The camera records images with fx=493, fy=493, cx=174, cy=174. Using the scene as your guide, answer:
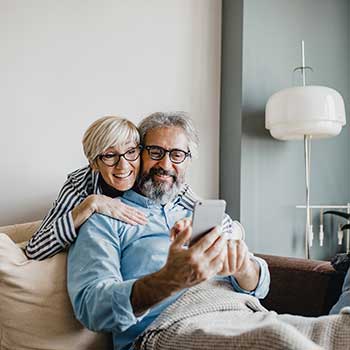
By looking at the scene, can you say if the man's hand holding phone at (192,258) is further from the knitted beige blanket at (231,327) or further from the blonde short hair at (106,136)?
the blonde short hair at (106,136)

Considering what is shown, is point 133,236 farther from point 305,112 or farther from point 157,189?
point 305,112

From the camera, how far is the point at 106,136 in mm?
1436

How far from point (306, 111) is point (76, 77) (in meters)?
0.99

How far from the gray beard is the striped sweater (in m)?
0.09

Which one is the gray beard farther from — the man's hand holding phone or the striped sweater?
the man's hand holding phone

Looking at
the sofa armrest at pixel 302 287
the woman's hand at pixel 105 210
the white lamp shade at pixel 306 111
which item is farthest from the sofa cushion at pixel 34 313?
the white lamp shade at pixel 306 111

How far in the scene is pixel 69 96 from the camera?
194cm

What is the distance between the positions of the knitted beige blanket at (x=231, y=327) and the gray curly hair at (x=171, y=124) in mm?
475

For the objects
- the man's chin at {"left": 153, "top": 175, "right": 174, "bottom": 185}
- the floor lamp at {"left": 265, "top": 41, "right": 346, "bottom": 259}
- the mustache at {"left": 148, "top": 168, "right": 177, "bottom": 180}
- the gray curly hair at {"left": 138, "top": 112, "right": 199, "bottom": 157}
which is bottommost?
the man's chin at {"left": 153, "top": 175, "right": 174, "bottom": 185}

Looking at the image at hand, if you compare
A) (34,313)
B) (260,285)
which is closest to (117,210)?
(34,313)

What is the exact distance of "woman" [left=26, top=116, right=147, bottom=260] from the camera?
4.43 feet

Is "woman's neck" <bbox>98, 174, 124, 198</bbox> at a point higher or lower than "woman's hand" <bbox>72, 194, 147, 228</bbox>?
higher

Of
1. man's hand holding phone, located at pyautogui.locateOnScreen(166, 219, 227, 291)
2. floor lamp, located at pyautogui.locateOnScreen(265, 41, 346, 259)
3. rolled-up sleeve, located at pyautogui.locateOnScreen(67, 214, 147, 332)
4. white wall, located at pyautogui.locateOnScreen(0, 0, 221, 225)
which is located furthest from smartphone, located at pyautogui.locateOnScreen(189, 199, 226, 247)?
floor lamp, located at pyautogui.locateOnScreen(265, 41, 346, 259)

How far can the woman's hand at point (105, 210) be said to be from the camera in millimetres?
1360
